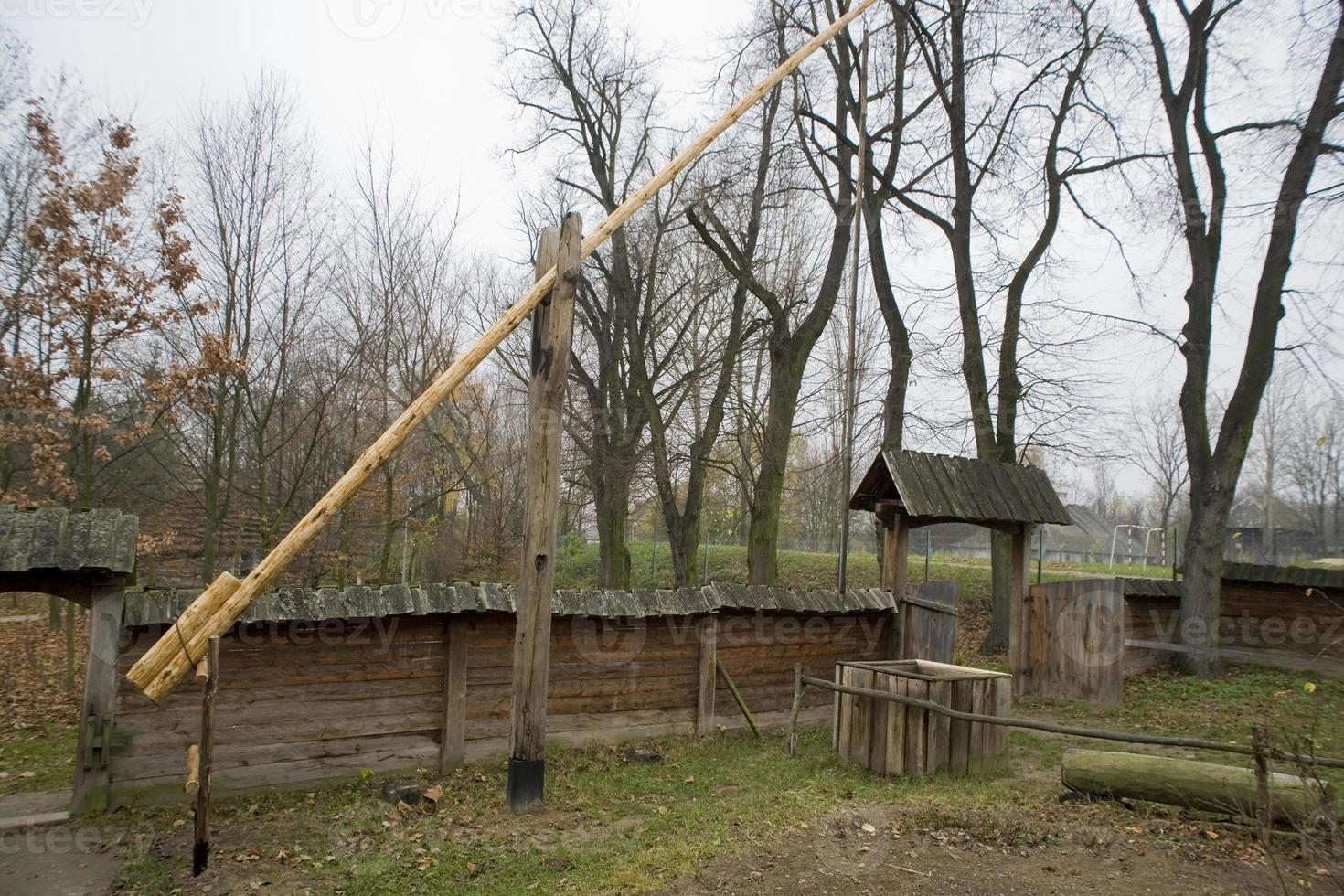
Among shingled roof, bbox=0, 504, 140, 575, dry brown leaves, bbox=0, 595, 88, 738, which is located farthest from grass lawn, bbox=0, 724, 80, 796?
shingled roof, bbox=0, 504, 140, 575

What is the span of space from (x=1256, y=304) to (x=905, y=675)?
921cm

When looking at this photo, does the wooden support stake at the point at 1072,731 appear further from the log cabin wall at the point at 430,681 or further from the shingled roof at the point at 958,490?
the shingled roof at the point at 958,490

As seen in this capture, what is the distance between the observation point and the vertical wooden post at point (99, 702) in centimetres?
761

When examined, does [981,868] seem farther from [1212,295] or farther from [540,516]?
[1212,295]

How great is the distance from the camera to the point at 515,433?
102 ft

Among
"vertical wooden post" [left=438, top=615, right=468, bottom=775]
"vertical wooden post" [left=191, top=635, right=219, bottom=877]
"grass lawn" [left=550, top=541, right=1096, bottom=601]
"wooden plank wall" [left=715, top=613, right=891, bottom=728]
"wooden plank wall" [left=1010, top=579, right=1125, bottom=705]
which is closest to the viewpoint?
"vertical wooden post" [left=191, top=635, right=219, bottom=877]

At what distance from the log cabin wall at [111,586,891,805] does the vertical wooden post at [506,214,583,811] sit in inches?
86.0

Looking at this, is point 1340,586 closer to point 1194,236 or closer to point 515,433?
point 1194,236

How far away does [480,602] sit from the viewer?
9305mm

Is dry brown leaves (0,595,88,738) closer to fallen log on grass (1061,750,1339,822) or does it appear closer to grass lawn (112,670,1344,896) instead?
grass lawn (112,670,1344,896)

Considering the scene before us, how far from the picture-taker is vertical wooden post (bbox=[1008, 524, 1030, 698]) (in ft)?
39.3

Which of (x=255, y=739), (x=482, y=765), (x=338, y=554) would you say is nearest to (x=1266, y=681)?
(x=482, y=765)

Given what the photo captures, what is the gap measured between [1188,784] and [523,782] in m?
5.13

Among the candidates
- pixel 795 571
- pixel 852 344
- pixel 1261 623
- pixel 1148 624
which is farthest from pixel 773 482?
pixel 795 571
